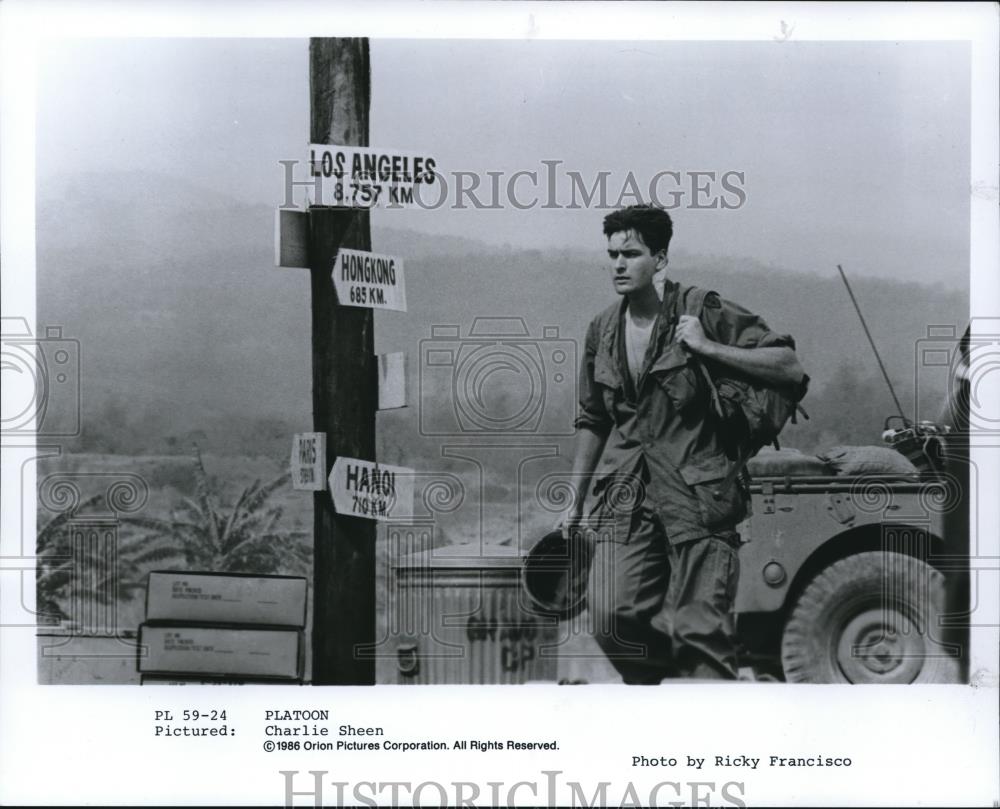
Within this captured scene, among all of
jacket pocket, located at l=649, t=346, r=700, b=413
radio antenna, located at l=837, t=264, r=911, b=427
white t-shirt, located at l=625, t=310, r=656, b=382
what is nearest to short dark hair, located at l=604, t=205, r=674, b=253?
white t-shirt, located at l=625, t=310, r=656, b=382

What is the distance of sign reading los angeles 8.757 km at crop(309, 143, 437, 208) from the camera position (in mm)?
5090

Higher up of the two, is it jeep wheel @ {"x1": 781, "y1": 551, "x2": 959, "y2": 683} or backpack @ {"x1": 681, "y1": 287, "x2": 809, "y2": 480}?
backpack @ {"x1": 681, "y1": 287, "x2": 809, "y2": 480}

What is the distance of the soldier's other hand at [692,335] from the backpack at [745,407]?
0.18 ft

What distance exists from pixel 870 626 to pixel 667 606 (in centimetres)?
80

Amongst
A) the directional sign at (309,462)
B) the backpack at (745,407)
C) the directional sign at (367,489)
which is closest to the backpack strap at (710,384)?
the backpack at (745,407)

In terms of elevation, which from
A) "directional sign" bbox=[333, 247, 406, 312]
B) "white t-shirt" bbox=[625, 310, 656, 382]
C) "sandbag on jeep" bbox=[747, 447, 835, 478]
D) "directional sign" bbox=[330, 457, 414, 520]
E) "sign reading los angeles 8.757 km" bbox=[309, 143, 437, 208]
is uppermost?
"sign reading los angeles 8.757 km" bbox=[309, 143, 437, 208]

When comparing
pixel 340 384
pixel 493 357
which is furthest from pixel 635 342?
pixel 340 384

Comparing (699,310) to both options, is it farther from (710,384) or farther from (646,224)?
(646,224)

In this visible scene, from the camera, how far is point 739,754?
201 inches

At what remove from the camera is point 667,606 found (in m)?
5.15

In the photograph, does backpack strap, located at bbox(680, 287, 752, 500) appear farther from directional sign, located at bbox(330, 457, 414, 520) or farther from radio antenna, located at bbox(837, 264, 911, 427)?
directional sign, located at bbox(330, 457, 414, 520)

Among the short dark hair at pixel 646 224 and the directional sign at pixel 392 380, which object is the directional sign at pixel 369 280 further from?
the short dark hair at pixel 646 224

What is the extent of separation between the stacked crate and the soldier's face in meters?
1.70

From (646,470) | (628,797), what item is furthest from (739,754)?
(646,470)
